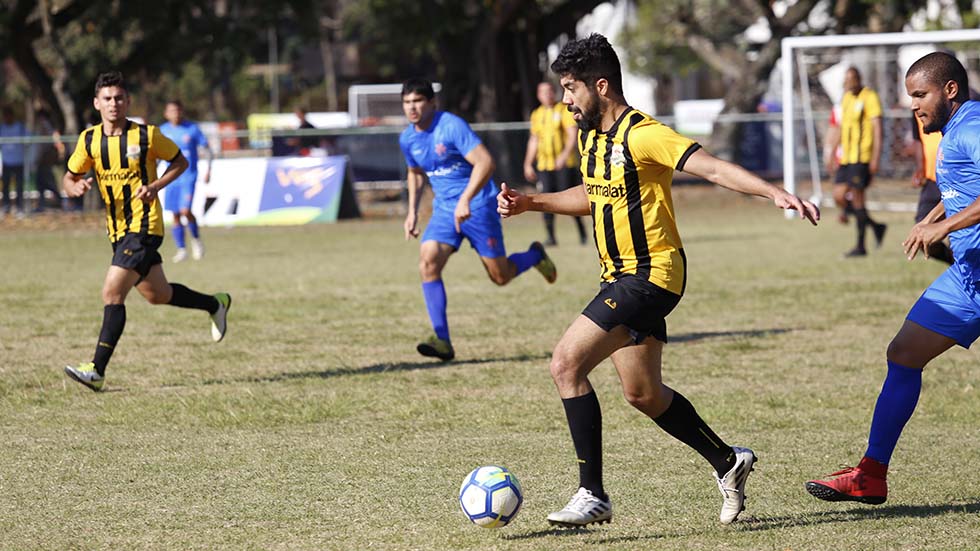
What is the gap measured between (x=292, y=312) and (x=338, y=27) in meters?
53.5

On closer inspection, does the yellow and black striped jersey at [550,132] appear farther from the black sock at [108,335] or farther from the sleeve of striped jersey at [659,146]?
the sleeve of striped jersey at [659,146]

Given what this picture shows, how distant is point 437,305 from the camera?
9.49 meters

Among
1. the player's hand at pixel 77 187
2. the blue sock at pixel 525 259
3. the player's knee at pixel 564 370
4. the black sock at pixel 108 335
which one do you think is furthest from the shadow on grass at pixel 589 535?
the blue sock at pixel 525 259

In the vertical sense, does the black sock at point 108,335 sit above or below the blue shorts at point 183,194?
below

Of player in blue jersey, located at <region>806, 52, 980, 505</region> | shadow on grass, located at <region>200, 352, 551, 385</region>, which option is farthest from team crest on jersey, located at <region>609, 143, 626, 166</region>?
shadow on grass, located at <region>200, 352, 551, 385</region>

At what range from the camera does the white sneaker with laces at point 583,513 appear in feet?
16.3

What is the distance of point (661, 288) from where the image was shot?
5.17 meters

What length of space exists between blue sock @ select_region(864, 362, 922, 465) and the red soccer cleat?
0.06 m

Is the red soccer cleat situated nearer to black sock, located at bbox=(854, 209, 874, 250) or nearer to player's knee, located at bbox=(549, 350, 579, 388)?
player's knee, located at bbox=(549, 350, 579, 388)

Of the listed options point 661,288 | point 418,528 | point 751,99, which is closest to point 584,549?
point 418,528

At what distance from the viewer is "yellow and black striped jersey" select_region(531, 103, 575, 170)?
1867 cm

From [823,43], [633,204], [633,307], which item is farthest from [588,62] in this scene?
[823,43]

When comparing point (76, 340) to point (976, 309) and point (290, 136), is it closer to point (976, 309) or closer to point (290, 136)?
point (976, 309)

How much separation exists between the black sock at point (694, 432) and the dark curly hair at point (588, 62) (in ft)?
4.26
